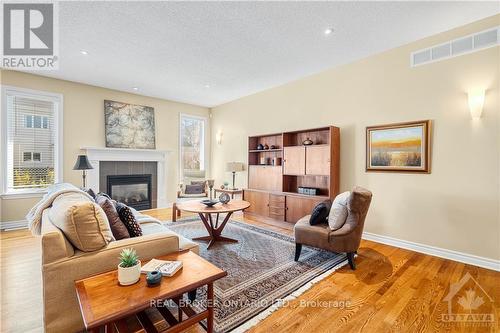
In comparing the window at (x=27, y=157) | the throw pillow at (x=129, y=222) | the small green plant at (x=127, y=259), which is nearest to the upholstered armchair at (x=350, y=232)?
the throw pillow at (x=129, y=222)

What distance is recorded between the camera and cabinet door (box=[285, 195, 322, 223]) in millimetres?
4027

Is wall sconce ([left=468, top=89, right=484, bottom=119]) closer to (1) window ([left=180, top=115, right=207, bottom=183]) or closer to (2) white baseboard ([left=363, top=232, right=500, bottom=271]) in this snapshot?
(2) white baseboard ([left=363, top=232, right=500, bottom=271])

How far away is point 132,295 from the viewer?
4.20ft

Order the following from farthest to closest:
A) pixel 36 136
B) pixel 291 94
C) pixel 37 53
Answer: pixel 291 94 < pixel 36 136 < pixel 37 53

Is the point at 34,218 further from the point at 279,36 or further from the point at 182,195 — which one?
the point at 182,195

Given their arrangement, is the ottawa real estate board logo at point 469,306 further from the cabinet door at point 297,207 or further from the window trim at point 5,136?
the window trim at point 5,136

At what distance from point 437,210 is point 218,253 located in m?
3.01

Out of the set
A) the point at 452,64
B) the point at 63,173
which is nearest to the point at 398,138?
the point at 452,64

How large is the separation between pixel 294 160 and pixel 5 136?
527 centimetres

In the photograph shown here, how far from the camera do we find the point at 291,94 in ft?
16.0

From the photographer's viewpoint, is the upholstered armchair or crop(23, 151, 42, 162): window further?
crop(23, 151, 42, 162): window

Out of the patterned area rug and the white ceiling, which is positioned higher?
the white ceiling

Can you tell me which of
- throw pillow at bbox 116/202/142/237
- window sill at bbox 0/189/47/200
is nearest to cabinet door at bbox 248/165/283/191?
throw pillow at bbox 116/202/142/237

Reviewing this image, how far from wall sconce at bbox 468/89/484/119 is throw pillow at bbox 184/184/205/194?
516cm
